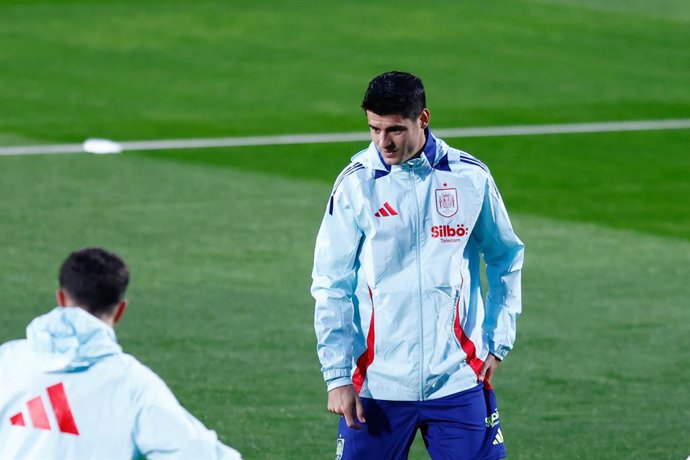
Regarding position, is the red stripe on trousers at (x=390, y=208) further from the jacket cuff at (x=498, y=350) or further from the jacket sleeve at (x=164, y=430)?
the jacket sleeve at (x=164, y=430)

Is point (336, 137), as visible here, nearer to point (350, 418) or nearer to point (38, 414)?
point (350, 418)

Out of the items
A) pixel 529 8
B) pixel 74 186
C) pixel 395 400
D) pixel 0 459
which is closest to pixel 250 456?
pixel 395 400

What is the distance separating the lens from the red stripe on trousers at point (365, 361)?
6270 mm

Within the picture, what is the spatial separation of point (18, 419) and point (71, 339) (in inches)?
11.9

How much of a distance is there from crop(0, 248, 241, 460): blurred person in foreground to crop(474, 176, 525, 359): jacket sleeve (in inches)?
76.4

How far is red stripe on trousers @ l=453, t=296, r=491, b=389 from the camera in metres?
6.28

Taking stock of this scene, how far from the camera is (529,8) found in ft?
87.7

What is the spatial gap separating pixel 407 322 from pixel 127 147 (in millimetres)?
11542

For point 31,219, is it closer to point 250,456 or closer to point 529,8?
point 250,456

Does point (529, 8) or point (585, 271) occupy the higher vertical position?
point (529, 8)

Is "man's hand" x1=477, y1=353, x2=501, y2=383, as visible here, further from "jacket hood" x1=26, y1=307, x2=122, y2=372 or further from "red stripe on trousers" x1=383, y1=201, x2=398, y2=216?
"jacket hood" x1=26, y1=307, x2=122, y2=372

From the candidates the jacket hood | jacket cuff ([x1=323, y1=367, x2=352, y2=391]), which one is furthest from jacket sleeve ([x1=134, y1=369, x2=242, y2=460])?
jacket cuff ([x1=323, y1=367, x2=352, y2=391])

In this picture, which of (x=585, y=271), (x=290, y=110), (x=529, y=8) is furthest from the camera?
(x=529, y=8)

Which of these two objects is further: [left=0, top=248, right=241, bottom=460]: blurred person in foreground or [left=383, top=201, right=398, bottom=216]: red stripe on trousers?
[left=383, top=201, right=398, bottom=216]: red stripe on trousers
